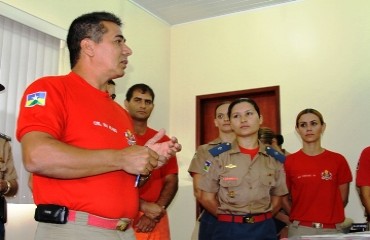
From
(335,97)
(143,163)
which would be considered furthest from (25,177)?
(335,97)

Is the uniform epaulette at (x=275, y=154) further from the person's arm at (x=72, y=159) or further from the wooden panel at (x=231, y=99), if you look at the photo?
the wooden panel at (x=231, y=99)

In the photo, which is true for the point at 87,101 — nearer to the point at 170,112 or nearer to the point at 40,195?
the point at 40,195

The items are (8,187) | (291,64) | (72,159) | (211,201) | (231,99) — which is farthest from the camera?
(231,99)

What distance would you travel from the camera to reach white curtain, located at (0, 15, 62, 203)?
3.46m

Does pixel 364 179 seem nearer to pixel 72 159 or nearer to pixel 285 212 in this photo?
pixel 285 212

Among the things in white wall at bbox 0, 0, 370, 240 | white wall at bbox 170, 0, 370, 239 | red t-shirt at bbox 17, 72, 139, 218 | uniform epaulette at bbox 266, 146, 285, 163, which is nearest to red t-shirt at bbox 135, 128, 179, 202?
uniform epaulette at bbox 266, 146, 285, 163

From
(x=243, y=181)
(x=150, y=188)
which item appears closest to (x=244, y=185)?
(x=243, y=181)

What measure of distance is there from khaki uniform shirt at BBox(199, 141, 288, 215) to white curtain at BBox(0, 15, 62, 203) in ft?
5.42

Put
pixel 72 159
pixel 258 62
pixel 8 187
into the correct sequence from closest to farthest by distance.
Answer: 1. pixel 72 159
2. pixel 8 187
3. pixel 258 62

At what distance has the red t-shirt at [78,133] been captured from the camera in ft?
4.34

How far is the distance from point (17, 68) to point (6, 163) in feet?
3.81

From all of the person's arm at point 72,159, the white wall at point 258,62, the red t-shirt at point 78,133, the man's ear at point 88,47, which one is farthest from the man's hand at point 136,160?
the white wall at point 258,62

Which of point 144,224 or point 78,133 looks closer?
point 78,133

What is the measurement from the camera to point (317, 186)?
3.15 metres
